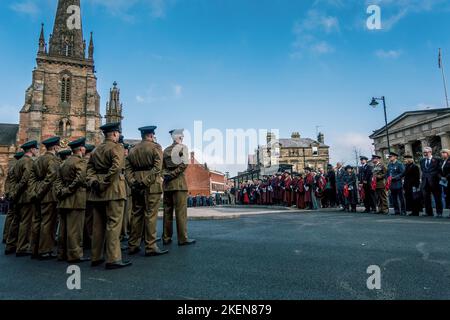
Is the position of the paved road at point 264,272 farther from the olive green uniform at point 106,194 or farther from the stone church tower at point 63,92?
the stone church tower at point 63,92

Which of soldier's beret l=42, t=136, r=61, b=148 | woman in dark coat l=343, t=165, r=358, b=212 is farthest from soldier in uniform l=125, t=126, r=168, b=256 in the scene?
woman in dark coat l=343, t=165, r=358, b=212

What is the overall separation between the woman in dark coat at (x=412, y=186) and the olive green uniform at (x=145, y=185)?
10500 millimetres

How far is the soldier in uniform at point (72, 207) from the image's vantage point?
17.5 feet

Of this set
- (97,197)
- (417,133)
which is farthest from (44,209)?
(417,133)

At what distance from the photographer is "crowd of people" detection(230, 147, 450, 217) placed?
36.2 feet

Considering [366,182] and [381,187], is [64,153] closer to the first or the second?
[381,187]

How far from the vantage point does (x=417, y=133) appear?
1665 inches

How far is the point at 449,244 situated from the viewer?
A: 5691mm

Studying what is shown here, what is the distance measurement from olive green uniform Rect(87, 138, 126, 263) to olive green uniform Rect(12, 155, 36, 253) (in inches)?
85.1

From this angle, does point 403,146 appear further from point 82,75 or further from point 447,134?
point 82,75

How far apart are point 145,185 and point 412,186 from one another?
11.1m
